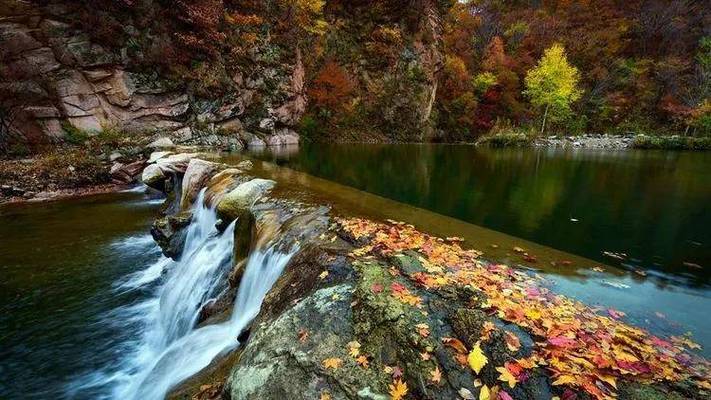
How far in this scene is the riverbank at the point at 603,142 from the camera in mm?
32875

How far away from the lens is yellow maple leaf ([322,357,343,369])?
2.96 meters

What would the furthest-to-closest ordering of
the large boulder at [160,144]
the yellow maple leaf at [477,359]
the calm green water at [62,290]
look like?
1. the large boulder at [160,144]
2. the calm green water at [62,290]
3. the yellow maple leaf at [477,359]

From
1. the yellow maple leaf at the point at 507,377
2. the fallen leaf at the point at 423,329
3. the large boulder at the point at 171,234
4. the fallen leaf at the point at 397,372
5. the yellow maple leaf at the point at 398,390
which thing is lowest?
the large boulder at the point at 171,234

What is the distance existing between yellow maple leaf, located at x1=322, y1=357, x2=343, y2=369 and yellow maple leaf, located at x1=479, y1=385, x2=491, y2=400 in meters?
1.06

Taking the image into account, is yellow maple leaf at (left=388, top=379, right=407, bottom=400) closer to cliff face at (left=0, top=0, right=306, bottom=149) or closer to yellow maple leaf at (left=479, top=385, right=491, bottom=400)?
yellow maple leaf at (left=479, top=385, right=491, bottom=400)

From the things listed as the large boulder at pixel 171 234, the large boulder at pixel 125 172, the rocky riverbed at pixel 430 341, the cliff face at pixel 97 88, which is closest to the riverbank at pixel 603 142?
the cliff face at pixel 97 88

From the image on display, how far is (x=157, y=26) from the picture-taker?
22.1 meters

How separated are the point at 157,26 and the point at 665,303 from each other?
1027 inches

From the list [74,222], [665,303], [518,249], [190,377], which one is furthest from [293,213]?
[74,222]

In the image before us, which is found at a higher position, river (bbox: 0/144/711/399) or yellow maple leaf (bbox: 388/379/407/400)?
yellow maple leaf (bbox: 388/379/407/400)

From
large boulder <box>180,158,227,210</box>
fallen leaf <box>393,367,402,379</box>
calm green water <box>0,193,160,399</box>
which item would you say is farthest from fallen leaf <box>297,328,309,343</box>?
large boulder <box>180,158,227,210</box>

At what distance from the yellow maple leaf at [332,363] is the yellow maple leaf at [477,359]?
3.30ft

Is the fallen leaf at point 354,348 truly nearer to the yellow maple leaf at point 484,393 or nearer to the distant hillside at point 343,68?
the yellow maple leaf at point 484,393

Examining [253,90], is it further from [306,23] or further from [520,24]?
[520,24]
